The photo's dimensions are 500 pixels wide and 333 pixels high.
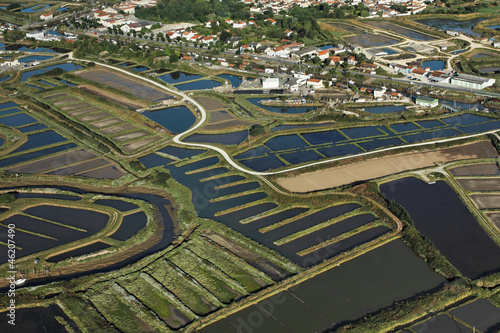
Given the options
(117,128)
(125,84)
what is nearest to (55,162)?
(117,128)

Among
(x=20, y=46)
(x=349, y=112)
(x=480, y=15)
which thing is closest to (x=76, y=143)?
(x=349, y=112)

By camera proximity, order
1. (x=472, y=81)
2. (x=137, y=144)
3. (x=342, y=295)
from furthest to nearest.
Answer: (x=472, y=81), (x=137, y=144), (x=342, y=295)

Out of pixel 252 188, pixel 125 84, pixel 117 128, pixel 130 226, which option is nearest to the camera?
pixel 130 226

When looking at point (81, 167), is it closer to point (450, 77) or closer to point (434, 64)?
point (450, 77)

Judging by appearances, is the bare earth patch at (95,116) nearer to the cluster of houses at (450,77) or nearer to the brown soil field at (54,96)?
the brown soil field at (54,96)

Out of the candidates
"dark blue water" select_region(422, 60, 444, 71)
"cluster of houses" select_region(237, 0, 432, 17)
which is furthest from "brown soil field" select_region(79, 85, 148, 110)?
"cluster of houses" select_region(237, 0, 432, 17)

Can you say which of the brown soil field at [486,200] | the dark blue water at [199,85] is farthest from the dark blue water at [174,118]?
the brown soil field at [486,200]

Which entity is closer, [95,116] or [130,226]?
[130,226]

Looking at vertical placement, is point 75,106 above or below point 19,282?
above
